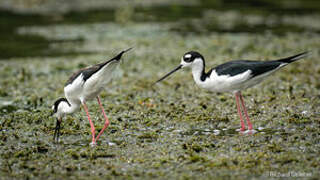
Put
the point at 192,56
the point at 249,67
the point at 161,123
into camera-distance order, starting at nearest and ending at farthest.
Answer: the point at 249,67
the point at 192,56
the point at 161,123

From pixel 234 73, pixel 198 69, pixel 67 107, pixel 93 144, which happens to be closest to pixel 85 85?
pixel 67 107

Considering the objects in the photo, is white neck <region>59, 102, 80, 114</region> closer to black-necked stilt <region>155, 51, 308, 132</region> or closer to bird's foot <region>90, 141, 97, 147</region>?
bird's foot <region>90, 141, 97, 147</region>

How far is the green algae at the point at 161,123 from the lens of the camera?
228 inches

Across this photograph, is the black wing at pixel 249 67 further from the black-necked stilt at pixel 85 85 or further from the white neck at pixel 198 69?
the black-necked stilt at pixel 85 85

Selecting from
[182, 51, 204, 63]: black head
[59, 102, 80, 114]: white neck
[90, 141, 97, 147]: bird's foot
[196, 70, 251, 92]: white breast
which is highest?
[182, 51, 204, 63]: black head

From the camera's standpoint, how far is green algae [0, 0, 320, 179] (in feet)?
19.0

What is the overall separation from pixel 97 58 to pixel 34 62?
1.83m

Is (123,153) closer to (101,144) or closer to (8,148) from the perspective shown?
(101,144)

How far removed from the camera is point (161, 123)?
7824 mm

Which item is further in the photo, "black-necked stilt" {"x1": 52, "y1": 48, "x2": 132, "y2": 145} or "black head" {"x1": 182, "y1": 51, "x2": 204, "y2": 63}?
"black head" {"x1": 182, "y1": 51, "x2": 204, "y2": 63}

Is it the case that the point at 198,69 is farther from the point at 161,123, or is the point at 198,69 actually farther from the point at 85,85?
the point at 85,85

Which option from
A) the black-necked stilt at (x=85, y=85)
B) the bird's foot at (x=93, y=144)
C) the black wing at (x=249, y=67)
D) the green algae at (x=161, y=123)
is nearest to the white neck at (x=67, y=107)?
the black-necked stilt at (x=85, y=85)

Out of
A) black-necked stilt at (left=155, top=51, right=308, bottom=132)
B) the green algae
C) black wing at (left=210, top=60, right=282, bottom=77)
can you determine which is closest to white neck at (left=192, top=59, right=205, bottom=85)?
black-necked stilt at (left=155, top=51, right=308, bottom=132)

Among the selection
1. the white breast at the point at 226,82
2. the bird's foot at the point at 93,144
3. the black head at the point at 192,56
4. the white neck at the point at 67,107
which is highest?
the black head at the point at 192,56
